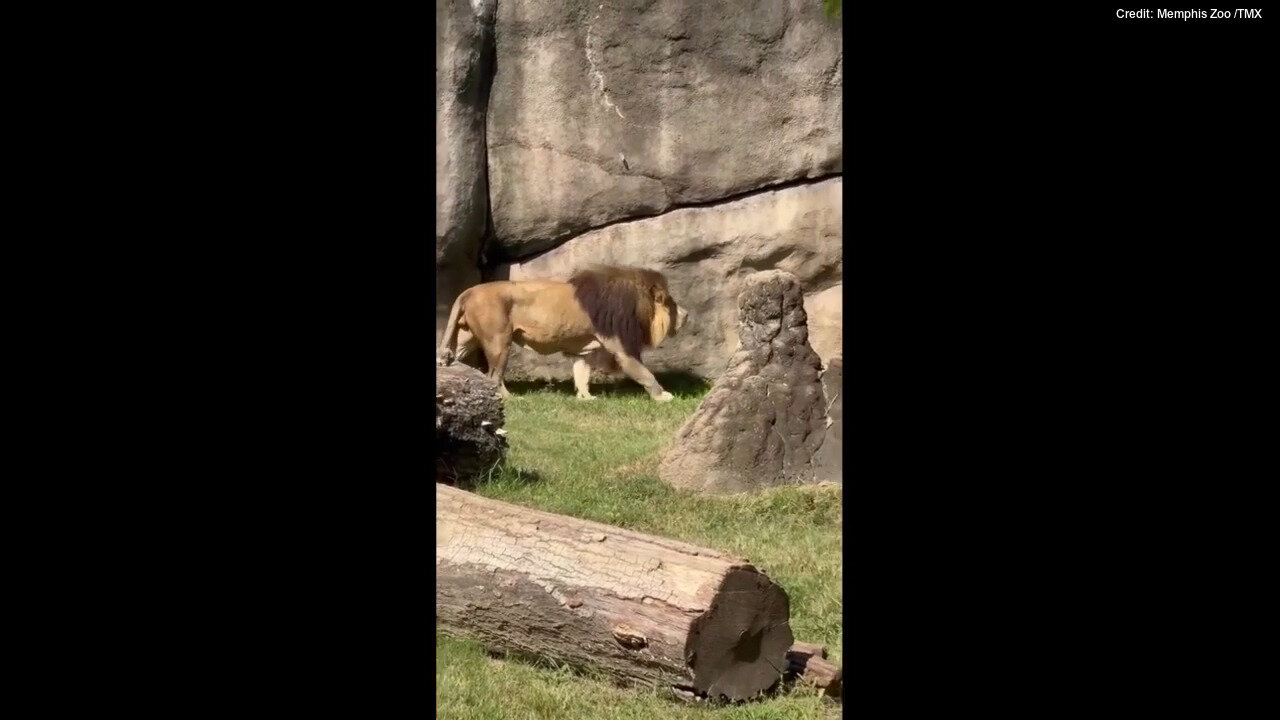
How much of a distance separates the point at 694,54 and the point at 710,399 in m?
4.57

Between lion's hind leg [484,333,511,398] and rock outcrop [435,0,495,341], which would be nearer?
lion's hind leg [484,333,511,398]

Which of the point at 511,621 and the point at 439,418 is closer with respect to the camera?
the point at 511,621

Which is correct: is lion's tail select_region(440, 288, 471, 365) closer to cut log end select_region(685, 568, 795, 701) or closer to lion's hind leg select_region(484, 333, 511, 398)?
lion's hind leg select_region(484, 333, 511, 398)

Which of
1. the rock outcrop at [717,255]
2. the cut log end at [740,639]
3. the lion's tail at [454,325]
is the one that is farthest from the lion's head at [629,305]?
the cut log end at [740,639]

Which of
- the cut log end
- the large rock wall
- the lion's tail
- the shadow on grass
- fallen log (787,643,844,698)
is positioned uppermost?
the large rock wall

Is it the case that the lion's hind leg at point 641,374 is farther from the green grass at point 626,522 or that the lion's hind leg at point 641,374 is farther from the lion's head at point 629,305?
the green grass at point 626,522

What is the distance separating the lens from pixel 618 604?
319 cm

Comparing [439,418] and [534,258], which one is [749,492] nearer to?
[439,418]

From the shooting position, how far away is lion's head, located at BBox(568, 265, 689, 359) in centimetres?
916

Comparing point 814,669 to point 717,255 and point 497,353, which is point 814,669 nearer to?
point 497,353

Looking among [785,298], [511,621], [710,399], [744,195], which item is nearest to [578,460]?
[710,399]

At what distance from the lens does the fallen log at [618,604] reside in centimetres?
310

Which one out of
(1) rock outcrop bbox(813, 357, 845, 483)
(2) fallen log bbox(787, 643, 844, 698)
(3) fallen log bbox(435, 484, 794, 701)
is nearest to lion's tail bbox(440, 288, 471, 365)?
(1) rock outcrop bbox(813, 357, 845, 483)
